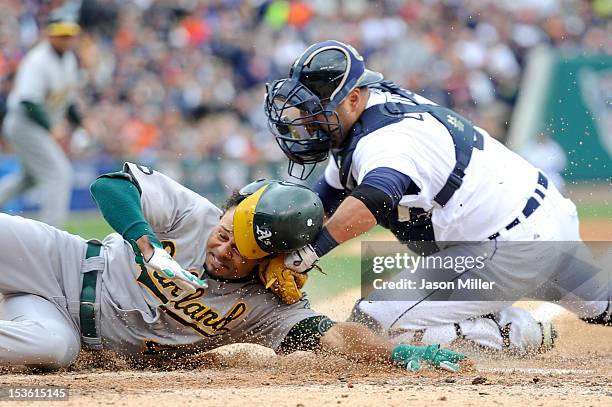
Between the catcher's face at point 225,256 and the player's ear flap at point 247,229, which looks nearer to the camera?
the player's ear flap at point 247,229

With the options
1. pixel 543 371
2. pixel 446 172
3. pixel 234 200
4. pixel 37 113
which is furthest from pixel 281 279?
pixel 37 113

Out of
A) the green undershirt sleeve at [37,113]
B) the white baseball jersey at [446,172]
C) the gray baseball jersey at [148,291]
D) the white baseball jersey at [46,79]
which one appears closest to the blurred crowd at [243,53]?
the white baseball jersey at [46,79]

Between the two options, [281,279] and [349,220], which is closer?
[281,279]

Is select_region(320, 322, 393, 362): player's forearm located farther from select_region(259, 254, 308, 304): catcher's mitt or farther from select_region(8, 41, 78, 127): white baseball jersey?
select_region(8, 41, 78, 127): white baseball jersey

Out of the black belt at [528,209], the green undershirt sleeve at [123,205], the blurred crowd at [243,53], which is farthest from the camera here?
the blurred crowd at [243,53]

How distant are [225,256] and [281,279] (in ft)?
0.96

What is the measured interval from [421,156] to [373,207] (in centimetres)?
59

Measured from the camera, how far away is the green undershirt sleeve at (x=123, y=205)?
4246mm

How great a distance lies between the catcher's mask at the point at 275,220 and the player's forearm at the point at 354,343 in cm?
46

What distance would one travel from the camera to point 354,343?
4.59 meters

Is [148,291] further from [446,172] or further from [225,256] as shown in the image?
[446,172]

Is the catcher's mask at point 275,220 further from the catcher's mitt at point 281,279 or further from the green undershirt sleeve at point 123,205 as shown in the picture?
the green undershirt sleeve at point 123,205

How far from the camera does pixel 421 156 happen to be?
5262 mm

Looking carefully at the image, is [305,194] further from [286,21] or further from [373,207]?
[286,21]
